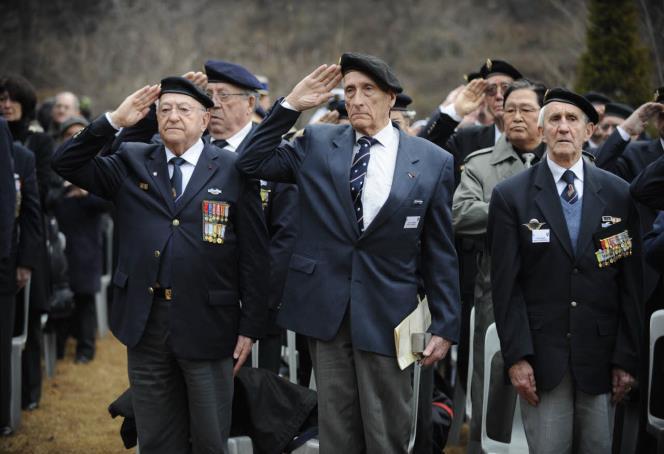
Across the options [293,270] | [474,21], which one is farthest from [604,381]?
[474,21]

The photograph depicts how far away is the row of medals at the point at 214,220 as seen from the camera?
4602mm

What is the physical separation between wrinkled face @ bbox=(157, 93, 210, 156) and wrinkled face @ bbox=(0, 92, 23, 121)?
109 inches

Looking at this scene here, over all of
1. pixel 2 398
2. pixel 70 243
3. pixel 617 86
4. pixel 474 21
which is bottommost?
pixel 2 398

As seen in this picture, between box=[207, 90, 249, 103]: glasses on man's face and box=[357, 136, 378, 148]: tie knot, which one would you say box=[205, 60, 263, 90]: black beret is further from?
box=[357, 136, 378, 148]: tie knot

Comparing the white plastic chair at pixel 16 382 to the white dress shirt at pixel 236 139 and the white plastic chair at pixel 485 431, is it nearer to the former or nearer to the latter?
the white dress shirt at pixel 236 139

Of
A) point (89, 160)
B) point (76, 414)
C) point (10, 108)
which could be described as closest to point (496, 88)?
point (89, 160)

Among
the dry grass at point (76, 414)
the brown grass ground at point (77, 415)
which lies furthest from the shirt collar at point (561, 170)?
the dry grass at point (76, 414)

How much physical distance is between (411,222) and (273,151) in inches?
29.1

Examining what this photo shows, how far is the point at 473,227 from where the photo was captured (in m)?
5.55

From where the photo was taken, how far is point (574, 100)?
454 centimetres

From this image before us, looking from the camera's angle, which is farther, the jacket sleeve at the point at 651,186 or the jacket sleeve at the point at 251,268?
the jacket sleeve at the point at 251,268

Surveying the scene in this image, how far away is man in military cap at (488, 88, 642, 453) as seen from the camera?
4.26 m

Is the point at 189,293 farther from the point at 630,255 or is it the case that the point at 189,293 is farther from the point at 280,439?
the point at 630,255

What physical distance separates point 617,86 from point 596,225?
602cm
